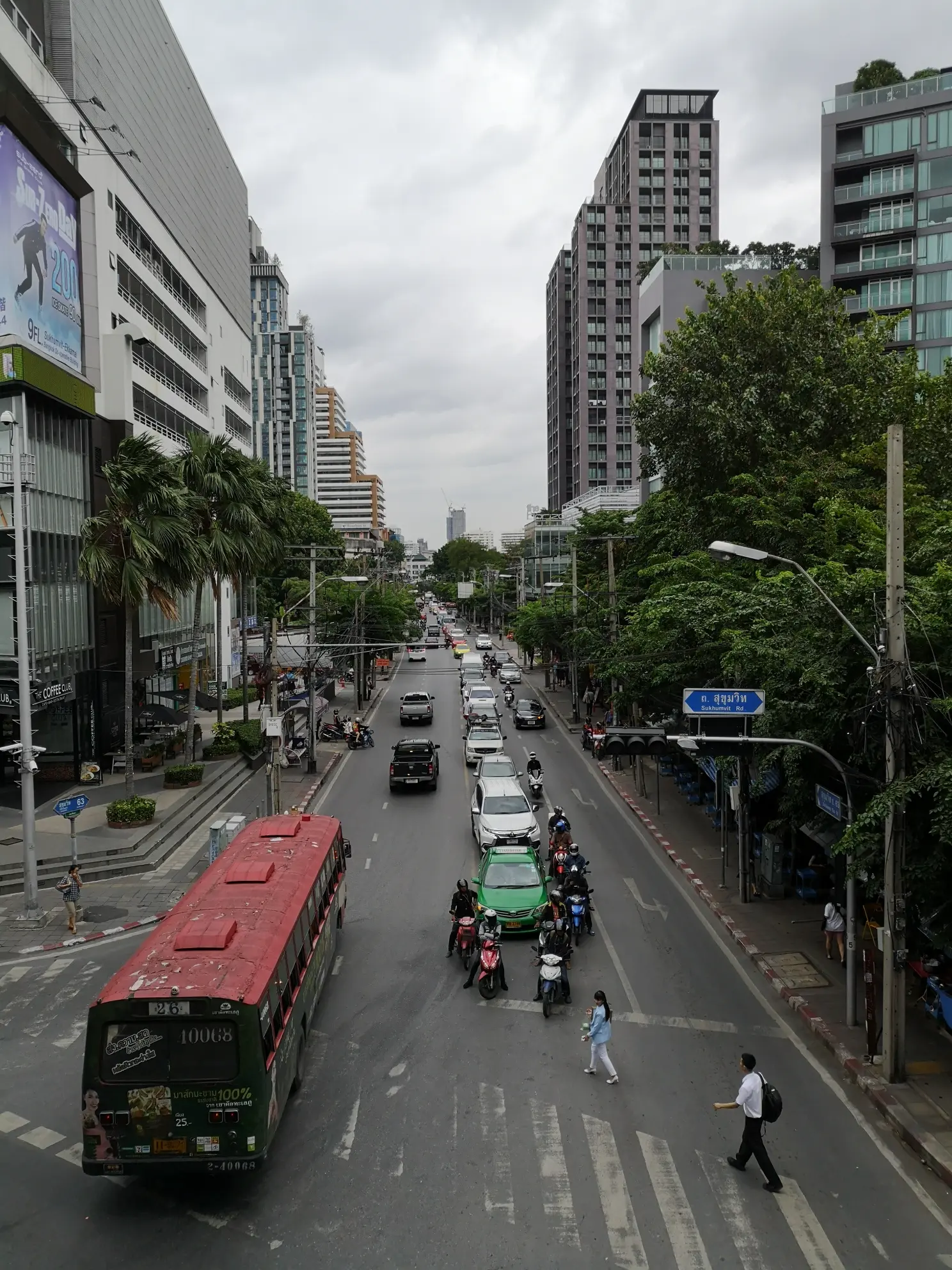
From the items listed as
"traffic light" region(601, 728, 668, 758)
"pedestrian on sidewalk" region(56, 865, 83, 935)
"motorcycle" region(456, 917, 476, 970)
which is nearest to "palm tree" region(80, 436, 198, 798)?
"pedestrian on sidewalk" region(56, 865, 83, 935)

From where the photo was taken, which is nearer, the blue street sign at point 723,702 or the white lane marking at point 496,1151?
the white lane marking at point 496,1151

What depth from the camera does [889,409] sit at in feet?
90.3

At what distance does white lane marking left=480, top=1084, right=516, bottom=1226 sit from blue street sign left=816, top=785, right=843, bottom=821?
6.81 metres

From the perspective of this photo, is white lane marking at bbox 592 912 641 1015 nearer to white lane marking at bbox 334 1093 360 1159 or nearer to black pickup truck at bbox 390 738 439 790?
white lane marking at bbox 334 1093 360 1159

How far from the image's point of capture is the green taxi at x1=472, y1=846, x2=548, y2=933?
18578 mm

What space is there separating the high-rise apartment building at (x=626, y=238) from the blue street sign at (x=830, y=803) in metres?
112

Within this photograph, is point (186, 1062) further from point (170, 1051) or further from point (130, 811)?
point (130, 811)

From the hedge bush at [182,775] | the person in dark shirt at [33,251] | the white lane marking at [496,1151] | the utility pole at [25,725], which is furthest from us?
the hedge bush at [182,775]

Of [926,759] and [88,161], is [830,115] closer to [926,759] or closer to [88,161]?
[88,161]

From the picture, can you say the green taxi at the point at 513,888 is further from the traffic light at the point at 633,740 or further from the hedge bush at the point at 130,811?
the hedge bush at the point at 130,811

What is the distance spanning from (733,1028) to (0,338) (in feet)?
91.1

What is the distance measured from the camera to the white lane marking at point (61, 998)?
1470cm

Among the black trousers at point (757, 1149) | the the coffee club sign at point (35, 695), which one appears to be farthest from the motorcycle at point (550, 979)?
the the coffee club sign at point (35, 695)

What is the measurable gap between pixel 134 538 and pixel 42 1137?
19364 millimetres
